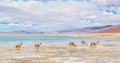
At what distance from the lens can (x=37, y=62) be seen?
14750mm

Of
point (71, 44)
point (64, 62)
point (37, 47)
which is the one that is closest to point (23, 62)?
point (64, 62)

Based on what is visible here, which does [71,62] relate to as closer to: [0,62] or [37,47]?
[0,62]

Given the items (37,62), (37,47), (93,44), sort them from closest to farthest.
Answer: (37,62) < (37,47) < (93,44)

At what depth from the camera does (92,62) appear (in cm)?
1482

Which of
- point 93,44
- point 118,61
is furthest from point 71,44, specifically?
point 118,61

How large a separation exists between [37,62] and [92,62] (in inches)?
131

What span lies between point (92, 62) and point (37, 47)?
40.6ft

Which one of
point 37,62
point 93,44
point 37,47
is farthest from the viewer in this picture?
point 93,44

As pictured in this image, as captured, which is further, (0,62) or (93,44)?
(93,44)

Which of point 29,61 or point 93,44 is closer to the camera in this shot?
point 29,61

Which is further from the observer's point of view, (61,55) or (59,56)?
(61,55)

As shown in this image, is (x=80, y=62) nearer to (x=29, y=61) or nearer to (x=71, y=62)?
(x=71, y=62)

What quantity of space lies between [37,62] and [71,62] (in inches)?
81.5

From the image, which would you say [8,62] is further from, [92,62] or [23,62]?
[92,62]
